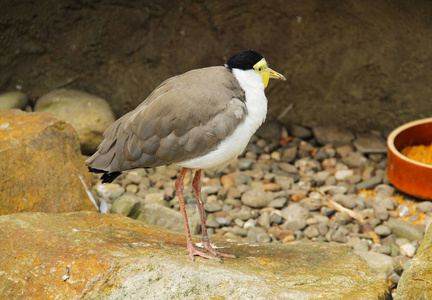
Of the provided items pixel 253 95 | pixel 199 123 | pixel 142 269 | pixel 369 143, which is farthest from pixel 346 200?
pixel 142 269

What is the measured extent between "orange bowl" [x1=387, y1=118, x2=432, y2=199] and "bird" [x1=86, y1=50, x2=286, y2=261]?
2.09 metres

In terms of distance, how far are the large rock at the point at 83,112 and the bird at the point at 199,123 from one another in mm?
2062

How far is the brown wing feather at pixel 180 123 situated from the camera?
339 cm

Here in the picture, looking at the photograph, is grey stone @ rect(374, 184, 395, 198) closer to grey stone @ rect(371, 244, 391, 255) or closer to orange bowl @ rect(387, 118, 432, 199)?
orange bowl @ rect(387, 118, 432, 199)

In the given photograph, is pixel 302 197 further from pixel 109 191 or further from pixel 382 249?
pixel 109 191

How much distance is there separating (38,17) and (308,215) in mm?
3435

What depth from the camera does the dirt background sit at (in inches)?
227

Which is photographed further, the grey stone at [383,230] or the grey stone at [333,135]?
the grey stone at [333,135]

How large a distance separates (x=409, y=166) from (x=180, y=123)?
2582mm

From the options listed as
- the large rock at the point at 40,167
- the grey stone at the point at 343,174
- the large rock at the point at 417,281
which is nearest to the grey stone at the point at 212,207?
the large rock at the point at 40,167

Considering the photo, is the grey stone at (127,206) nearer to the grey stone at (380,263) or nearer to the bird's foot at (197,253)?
the bird's foot at (197,253)

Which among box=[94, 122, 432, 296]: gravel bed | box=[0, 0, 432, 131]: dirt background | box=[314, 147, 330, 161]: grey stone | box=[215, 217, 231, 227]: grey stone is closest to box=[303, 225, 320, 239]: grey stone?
box=[94, 122, 432, 296]: gravel bed

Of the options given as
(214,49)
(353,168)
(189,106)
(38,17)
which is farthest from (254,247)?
(38,17)

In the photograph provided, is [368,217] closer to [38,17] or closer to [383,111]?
[383,111]
